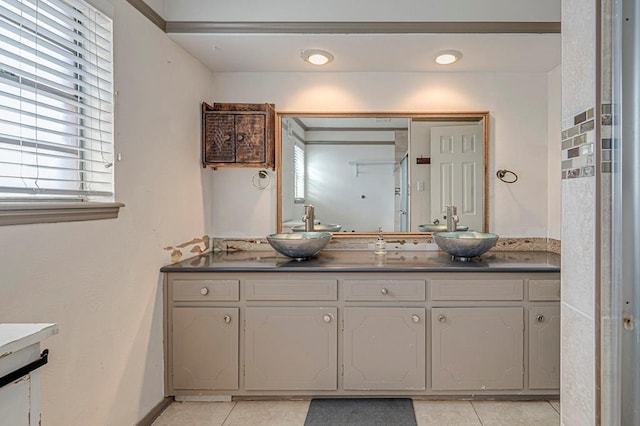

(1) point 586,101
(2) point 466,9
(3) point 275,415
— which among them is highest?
(2) point 466,9

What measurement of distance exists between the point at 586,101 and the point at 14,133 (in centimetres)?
170

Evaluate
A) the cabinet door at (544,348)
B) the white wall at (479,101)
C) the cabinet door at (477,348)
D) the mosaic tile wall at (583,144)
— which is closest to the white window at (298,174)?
the white wall at (479,101)

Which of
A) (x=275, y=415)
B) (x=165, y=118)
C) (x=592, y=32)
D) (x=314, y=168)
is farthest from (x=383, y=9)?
(x=275, y=415)

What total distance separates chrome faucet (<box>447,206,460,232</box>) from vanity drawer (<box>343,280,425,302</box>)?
776 mm

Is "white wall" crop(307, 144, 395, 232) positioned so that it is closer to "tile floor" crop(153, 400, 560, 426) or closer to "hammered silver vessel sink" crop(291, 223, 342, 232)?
"hammered silver vessel sink" crop(291, 223, 342, 232)

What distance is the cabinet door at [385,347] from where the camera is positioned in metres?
2.19

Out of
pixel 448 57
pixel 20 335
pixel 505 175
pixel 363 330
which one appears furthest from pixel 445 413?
pixel 448 57

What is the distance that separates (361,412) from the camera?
7.02 ft

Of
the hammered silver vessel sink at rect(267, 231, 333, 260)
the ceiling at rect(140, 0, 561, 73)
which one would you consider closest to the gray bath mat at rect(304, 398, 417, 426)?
the hammered silver vessel sink at rect(267, 231, 333, 260)

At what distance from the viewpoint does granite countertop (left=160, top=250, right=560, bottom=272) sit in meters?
2.18

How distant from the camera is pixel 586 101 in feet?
2.75

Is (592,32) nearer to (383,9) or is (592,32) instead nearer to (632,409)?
(632,409)

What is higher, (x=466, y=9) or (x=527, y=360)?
(x=466, y=9)

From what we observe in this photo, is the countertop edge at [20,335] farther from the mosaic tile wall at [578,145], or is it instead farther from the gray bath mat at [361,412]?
the gray bath mat at [361,412]
